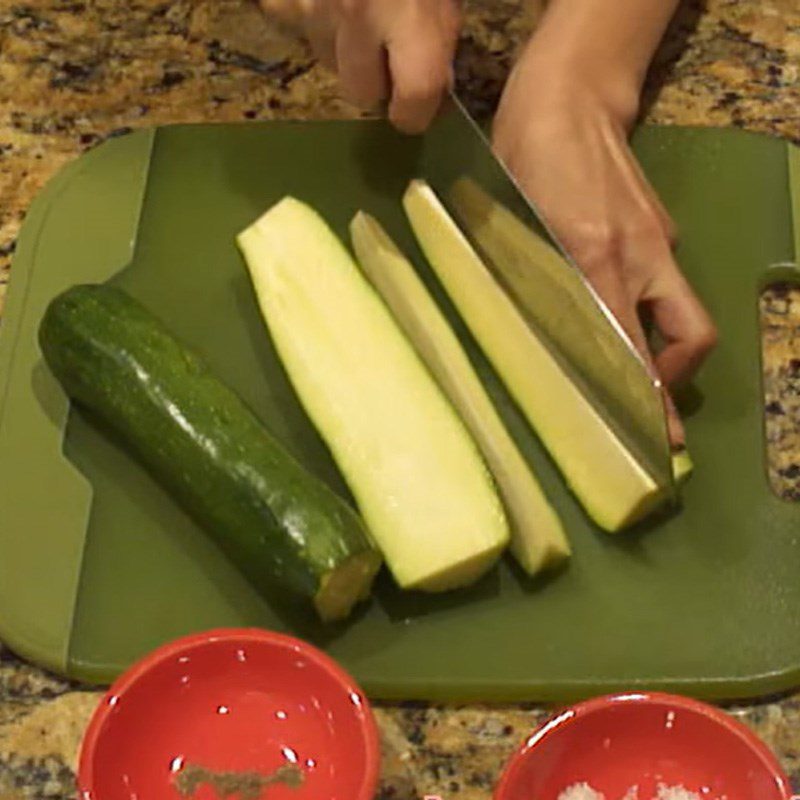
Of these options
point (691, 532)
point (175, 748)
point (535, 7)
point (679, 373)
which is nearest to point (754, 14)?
point (535, 7)

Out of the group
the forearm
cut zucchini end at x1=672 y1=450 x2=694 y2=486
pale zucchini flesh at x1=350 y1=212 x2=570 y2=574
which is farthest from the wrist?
cut zucchini end at x1=672 y1=450 x2=694 y2=486

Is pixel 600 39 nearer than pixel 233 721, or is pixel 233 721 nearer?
pixel 233 721

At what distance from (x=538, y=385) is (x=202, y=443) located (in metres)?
0.38

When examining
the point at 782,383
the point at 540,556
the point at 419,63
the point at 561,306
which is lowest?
the point at 782,383

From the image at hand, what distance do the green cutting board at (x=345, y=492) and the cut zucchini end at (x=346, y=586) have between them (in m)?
0.02

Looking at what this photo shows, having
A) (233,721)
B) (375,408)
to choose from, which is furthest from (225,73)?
(233,721)

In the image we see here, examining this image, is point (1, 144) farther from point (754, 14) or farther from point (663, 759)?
point (663, 759)

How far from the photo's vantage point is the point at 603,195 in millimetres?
1689

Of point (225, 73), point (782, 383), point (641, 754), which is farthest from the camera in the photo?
point (225, 73)

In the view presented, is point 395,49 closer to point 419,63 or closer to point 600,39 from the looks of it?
point 419,63

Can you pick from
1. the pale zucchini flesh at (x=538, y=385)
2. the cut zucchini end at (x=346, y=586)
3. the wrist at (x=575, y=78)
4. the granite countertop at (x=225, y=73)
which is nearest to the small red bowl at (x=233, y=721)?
the cut zucchini end at (x=346, y=586)

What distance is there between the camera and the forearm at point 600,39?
70.7 inches

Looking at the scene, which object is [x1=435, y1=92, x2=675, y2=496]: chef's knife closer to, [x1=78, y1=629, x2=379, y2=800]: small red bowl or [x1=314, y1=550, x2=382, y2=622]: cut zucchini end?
[x1=314, y1=550, x2=382, y2=622]: cut zucchini end

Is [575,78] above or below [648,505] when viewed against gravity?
above
